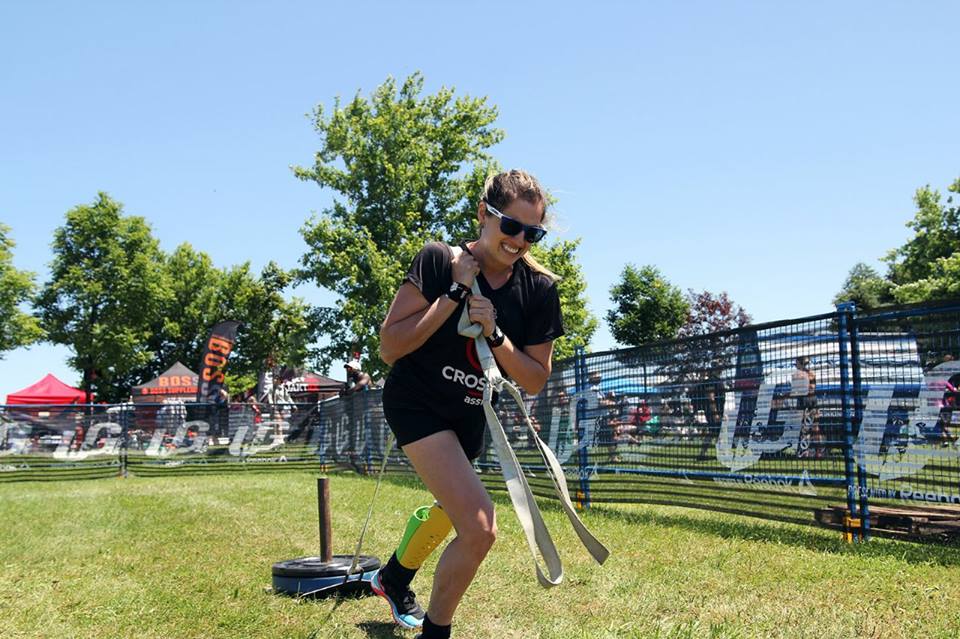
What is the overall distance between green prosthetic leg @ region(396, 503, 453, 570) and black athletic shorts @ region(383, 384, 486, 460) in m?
0.51

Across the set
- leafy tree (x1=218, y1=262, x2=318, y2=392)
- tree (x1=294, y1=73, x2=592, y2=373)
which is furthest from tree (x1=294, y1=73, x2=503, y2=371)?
leafy tree (x1=218, y1=262, x2=318, y2=392)

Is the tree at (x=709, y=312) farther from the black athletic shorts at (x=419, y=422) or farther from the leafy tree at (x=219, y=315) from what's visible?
the black athletic shorts at (x=419, y=422)

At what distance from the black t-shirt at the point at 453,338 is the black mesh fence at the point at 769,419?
13.4 feet

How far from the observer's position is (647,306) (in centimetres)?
6219

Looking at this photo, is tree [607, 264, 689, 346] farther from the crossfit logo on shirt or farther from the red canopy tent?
the crossfit logo on shirt

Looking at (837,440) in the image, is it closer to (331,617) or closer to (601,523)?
(601,523)

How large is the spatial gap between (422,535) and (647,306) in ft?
195

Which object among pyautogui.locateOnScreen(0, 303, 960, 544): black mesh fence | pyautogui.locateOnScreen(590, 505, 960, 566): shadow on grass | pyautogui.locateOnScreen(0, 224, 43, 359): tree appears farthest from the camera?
pyautogui.locateOnScreen(0, 224, 43, 359): tree

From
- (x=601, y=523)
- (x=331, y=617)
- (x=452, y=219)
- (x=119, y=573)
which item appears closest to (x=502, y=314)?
(x=331, y=617)

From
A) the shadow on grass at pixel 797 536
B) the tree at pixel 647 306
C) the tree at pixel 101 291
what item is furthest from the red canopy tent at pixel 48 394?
the shadow on grass at pixel 797 536

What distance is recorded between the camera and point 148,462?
19.3 m

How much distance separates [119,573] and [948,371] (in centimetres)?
612

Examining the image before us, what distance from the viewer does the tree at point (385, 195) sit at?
32.9 meters

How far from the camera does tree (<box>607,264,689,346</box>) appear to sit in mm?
61688
